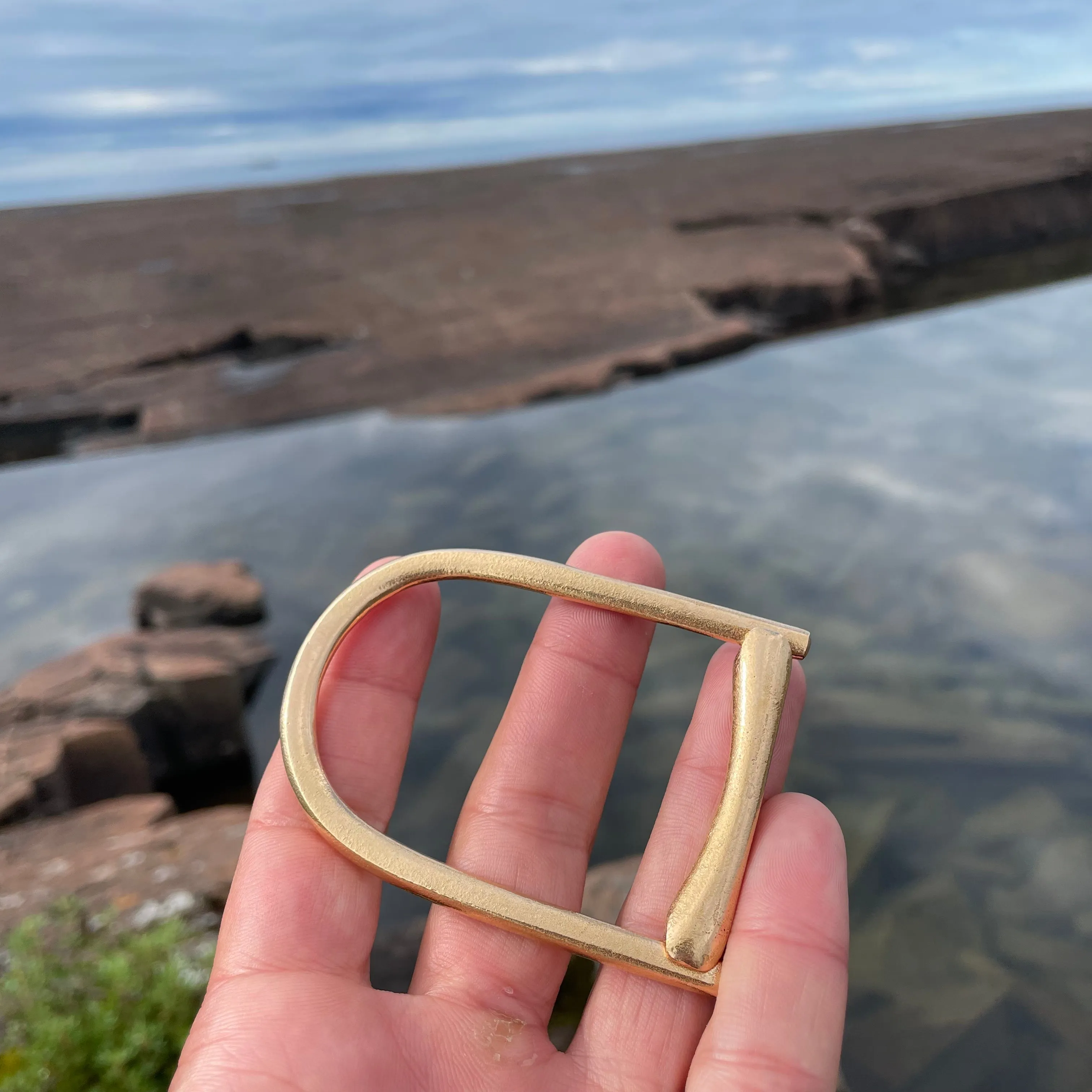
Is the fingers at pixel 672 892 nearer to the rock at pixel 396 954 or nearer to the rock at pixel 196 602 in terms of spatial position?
the rock at pixel 396 954

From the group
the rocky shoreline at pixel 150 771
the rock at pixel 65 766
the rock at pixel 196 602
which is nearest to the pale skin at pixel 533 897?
the rocky shoreline at pixel 150 771

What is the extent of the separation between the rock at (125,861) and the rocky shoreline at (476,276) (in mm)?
2546

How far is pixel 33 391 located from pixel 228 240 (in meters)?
3.35

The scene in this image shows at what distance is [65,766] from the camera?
279 cm

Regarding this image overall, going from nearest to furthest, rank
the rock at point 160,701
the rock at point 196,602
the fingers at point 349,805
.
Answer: the fingers at point 349,805, the rock at point 160,701, the rock at point 196,602

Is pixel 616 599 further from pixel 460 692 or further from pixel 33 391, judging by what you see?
pixel 33 391

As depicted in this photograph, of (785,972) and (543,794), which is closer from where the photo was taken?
(785,972)

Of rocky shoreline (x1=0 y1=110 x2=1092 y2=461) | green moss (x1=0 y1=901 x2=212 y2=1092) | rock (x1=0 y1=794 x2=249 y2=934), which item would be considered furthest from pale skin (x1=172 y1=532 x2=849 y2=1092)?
rocky shoreline (x1=0 y1=110 x2=1092 y2=461)

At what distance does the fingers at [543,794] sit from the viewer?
5.39ft

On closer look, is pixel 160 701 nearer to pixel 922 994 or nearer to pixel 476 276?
pixel 922 994

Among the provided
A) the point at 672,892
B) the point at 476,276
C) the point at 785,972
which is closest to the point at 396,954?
the point at 672,892

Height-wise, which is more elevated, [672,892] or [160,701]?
[672,892]

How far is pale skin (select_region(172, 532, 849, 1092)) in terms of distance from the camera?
1414 millimetres

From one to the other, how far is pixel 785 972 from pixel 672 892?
11.9 inches
